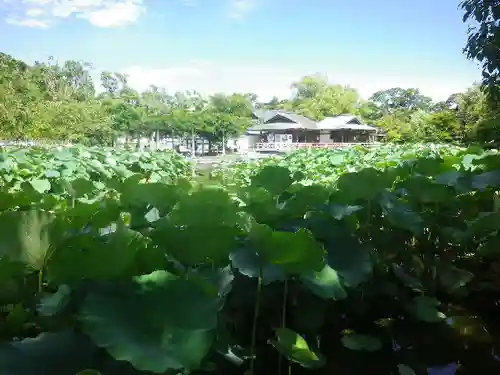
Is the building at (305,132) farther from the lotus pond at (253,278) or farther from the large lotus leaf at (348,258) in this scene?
the large lotus leaf at (348,258)

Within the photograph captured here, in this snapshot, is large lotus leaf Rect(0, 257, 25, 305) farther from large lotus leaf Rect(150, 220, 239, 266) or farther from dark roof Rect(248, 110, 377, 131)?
dark roof Rect(248, 110, 377, 131)

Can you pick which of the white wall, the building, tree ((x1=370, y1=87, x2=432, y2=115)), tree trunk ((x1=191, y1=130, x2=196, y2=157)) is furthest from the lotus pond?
tree ((x1=370, y1=87, x2=432, y2=115))

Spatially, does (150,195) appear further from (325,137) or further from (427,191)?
(325,137)

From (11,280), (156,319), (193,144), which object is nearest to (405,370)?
(156,319)

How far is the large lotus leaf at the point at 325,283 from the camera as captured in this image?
1022 mm

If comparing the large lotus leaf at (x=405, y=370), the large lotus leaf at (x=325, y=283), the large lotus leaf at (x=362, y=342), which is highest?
the large lotus leaf at (x=325, y=283)

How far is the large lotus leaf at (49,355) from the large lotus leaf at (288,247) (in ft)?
1.24

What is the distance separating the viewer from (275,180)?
62.8 inches

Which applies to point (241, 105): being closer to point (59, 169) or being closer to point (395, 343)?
point (59, 169)

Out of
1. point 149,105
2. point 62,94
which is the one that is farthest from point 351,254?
point 149,105

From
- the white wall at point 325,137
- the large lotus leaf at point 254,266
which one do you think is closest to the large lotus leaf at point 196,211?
the large lotus leaf at point 254,266

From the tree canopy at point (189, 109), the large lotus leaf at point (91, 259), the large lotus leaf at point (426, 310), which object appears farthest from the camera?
the tree canopy at point (189, 109)

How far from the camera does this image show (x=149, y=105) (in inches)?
1517

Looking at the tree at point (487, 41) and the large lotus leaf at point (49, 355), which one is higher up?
the tree at point (487, 41)
